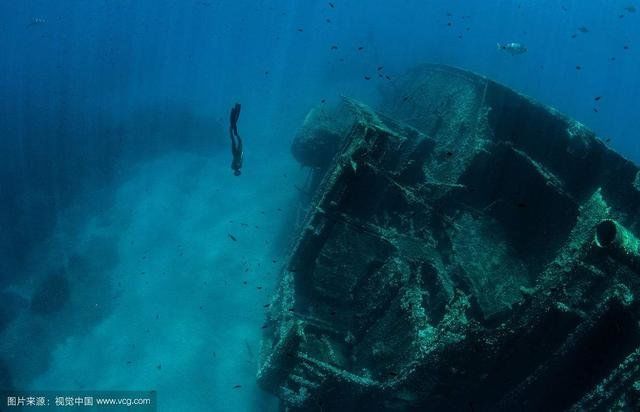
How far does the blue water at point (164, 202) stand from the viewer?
1110 centimetres

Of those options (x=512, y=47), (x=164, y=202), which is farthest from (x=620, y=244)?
(x=164, y=202)

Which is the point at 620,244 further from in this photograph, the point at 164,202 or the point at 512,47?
the point at 164,202

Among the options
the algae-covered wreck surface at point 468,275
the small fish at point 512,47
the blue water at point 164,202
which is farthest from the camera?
the blue water at point 164,202

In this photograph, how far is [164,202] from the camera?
16828 mm

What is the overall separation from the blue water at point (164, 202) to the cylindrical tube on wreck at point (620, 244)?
8331 millimetres

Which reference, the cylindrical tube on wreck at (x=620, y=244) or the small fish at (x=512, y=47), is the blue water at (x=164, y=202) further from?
the cylindrical tube on wreck at (x=620, y=244)

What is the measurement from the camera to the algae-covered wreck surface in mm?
3689

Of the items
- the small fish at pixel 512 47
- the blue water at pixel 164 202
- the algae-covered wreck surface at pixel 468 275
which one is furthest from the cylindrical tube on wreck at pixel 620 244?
the small fish at pixel 512 47

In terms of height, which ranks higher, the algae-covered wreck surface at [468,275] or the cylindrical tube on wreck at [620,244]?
the cylindrical tube on wreck at [620,244]

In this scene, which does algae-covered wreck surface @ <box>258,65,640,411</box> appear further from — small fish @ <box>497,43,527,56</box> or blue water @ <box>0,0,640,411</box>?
blue water @ <box>0,0,640,411</box>

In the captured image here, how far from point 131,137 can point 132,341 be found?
613 inches

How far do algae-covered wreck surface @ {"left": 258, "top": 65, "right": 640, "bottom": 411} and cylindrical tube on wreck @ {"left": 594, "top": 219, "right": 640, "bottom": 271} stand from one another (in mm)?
12

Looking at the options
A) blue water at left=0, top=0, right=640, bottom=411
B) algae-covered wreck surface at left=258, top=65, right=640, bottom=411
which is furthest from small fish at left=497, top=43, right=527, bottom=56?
algae-covered wreck surface at left=258, top=65, right=640, bottom=411

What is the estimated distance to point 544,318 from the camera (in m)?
3.73
